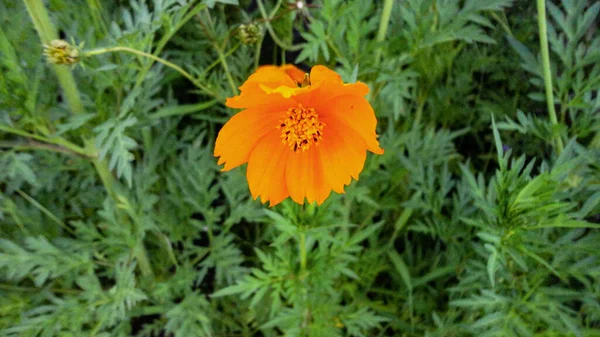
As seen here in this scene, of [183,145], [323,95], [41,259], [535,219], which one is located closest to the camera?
[323,95]

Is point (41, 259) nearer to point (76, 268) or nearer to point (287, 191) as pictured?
point (76, 268)

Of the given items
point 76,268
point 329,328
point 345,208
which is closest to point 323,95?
point 345,208

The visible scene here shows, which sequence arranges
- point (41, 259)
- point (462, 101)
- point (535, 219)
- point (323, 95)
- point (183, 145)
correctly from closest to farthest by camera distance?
point (323, 95), point (535, 219), point (41, 259), point (183, 145), point (462, 101)

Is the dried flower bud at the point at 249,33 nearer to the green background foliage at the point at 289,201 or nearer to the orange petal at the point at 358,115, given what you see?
the green background foliage at the point at 289,201

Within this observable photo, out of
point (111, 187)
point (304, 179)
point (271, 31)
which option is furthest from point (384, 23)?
point (111, 187)

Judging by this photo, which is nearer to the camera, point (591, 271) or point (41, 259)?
point (591, 271)

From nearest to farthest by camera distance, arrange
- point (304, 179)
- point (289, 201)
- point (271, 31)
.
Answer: point (304, 179)
point (289, 201)
point (271, 31)

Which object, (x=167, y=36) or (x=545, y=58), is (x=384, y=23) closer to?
(x=545, y=58)
